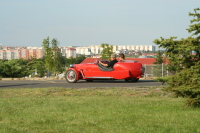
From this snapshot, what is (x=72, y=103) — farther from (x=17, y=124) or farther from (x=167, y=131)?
(x=167, y=131)

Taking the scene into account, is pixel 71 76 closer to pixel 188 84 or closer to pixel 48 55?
pixel 188 84

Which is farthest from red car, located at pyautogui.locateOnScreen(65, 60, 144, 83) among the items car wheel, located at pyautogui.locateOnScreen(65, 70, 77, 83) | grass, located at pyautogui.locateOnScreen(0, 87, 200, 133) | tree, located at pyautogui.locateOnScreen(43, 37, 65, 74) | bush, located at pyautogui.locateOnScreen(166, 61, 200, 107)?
tree, located at pyautogui.locateOnScreen(43, 37, 65, 74)

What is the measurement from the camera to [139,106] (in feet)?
33.2

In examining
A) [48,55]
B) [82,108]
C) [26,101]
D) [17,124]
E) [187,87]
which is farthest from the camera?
[48,55]

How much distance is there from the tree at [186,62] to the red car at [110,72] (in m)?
11.1

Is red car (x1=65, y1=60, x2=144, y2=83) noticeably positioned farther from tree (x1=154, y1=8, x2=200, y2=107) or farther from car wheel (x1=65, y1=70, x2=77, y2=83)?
tree (x1=154, y1=8, x2=200, y2=107)

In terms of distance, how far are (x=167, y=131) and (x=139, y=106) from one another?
3091mm

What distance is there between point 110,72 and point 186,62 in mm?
11610

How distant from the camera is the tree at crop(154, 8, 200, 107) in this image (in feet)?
27.7

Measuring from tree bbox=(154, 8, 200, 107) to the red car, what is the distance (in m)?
11.1

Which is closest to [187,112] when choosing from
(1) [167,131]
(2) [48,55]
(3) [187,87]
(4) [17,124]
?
(3) [187,87]

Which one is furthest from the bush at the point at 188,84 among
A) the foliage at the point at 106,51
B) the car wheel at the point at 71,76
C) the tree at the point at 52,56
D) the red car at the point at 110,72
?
the tree at the point at 52,56

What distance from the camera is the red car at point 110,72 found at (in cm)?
2006

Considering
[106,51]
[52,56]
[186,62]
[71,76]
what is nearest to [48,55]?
[52,56]
